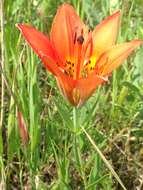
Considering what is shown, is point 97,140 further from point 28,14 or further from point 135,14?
point 135,14

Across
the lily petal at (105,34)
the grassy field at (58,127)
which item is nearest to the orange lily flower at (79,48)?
the lily petal at (105,34)

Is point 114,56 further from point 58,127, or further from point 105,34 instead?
point 58,127

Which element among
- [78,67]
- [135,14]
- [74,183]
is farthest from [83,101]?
[135,14]

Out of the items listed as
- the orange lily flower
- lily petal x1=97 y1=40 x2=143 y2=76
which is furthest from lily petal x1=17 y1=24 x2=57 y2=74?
lily petal x1=97 y1=40 x2=143 y2=76

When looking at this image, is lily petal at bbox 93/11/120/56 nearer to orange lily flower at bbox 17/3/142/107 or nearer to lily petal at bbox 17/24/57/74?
orange lily flower at bbox 17/3/142/107

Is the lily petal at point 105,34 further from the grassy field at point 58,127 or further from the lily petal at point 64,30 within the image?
the grassy field at point 58,127
